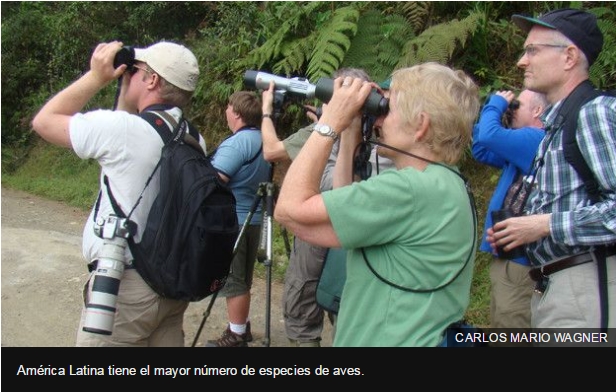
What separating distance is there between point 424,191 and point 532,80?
1.04m

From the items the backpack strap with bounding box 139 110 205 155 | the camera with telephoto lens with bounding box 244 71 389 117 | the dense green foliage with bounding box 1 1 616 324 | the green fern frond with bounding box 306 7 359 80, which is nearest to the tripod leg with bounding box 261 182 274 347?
the camera with telephoto lens with bounding box 244 71 389 117

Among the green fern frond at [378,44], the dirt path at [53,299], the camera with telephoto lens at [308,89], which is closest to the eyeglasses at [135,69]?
the camera with telephoto lens at [308,89]

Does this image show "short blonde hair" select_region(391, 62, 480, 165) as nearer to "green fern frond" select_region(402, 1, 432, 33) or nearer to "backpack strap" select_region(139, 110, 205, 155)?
"backpack strap" select_region(139, 110, 205, 155)

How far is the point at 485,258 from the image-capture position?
4938 millimetres

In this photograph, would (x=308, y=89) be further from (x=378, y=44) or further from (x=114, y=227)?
(x=378, y=44)

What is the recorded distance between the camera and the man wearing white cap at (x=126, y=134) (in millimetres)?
2340

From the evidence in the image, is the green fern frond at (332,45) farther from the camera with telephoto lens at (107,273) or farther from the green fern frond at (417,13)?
the camera with telephoto lens at (107,273)

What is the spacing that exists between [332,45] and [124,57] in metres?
3.66

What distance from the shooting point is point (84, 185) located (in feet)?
31.7

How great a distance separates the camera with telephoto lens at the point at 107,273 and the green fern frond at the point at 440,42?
145 inches

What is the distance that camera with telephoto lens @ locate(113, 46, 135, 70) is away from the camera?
8.05 feet

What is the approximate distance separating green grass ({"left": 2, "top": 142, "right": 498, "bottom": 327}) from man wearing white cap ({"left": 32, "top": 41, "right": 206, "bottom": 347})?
71.3 inches

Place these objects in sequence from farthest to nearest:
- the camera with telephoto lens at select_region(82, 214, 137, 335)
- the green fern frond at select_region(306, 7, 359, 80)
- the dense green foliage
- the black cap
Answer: the green fern frond at select_region(306, 7, 359, 80) < the dense green foliage < the black cap < the camera with telephoto lens at select_region(82, 214, 137, 335)

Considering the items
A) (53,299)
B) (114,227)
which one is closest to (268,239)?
(114,227)
